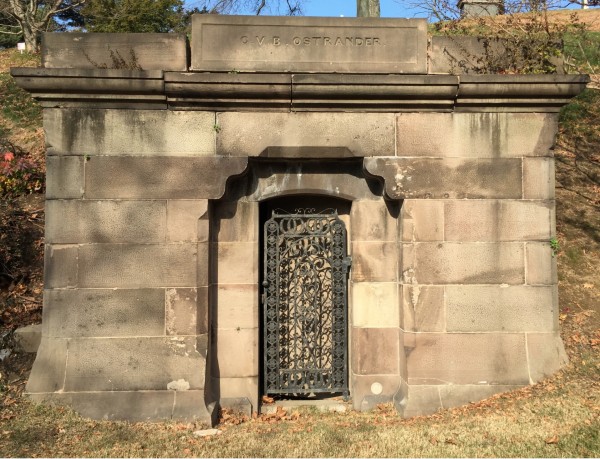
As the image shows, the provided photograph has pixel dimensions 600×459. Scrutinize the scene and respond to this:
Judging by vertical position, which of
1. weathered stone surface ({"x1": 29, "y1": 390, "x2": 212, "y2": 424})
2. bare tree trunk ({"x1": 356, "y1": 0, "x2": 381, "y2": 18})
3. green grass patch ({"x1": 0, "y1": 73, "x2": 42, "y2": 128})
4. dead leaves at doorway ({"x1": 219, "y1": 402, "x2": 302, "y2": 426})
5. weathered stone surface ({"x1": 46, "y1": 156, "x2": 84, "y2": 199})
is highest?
bare tree trunk ({"x1": 356, "y1": 0, "x2": 381, "y2": 18})

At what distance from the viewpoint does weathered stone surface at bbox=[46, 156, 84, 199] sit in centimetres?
614

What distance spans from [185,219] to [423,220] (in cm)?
265

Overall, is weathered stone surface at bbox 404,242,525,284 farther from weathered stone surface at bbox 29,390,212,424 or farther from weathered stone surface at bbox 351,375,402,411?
weathered stone surface at bbox 29,390,212,424

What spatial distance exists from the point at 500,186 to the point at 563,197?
4605 mm

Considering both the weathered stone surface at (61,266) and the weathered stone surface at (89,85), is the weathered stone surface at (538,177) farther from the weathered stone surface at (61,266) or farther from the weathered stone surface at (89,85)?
the weathered stone surface at (61,266)

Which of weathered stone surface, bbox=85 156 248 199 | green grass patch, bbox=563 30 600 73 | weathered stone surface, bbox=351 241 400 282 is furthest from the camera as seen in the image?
green grass patch, bbox=563 30 600 73

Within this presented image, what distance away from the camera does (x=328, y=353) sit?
6770 millimetres

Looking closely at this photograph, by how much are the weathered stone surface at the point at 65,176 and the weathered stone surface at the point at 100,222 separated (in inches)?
4.8

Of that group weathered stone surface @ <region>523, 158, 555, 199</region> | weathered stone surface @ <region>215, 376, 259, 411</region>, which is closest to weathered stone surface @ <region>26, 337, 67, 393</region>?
weathered stone surface @ <region>215, 376, 259, 411</region>

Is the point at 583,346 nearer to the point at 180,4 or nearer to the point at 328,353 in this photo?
the point at 328,353

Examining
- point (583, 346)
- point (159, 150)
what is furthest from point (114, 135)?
point (583, 346)

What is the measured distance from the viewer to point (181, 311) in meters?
6.12

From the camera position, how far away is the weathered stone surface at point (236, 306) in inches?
256

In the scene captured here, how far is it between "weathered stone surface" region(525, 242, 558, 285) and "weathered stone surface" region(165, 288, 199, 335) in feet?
12.2
